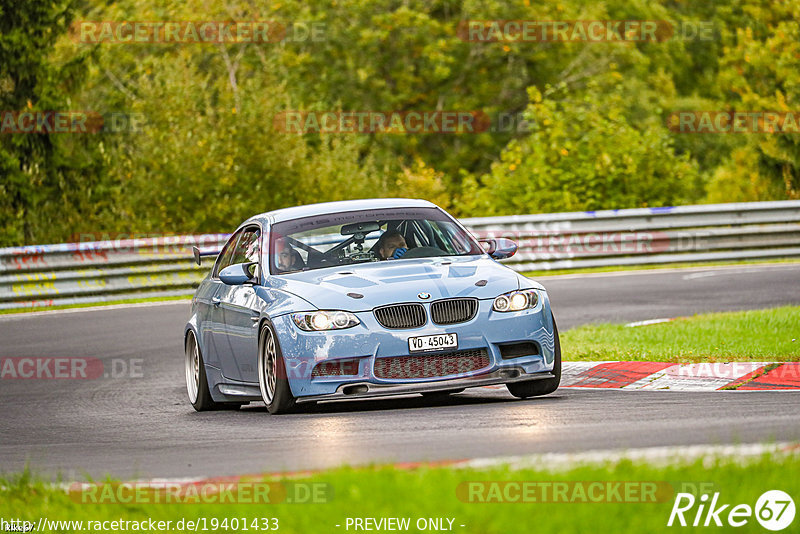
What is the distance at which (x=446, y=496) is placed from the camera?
5.88 metres

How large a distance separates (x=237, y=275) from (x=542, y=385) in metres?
2.46

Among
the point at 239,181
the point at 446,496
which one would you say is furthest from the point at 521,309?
the point at 239,181

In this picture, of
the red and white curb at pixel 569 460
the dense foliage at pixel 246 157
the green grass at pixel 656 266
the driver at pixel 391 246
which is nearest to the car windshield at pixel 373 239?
the driver at pixel 391 246

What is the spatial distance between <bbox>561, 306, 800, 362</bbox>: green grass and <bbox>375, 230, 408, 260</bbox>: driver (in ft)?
7.77

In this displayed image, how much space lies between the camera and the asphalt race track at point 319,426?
755 cm

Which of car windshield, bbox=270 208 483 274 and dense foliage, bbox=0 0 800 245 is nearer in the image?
car windshield, bbox=270 208 483 274

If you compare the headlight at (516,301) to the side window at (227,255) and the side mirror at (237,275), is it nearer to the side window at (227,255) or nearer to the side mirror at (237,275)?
the side mirror at (237,275)

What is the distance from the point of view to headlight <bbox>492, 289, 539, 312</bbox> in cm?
1023
